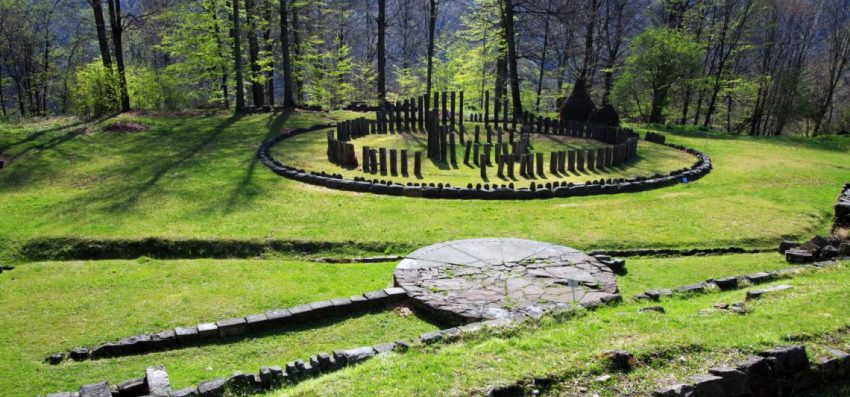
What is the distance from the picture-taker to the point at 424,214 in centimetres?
1410

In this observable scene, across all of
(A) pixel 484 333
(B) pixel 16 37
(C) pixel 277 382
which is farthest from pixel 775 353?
(B) pixel 16 37

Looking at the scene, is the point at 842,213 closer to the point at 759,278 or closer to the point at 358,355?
the point at 759,278

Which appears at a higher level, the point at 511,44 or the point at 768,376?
the point at 511,44

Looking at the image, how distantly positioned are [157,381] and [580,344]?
481 centimetres

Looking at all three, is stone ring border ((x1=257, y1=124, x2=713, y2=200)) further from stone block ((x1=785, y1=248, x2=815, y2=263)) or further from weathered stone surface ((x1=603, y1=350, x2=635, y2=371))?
weathered stone surface ((x1=603, y1=350, x2=635, y2=371))

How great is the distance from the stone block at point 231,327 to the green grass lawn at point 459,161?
9686 mm

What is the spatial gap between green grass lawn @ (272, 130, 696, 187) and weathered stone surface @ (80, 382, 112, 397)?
38.9 feet

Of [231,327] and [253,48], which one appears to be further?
[253,48]

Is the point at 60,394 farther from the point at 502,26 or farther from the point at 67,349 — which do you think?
the point at 502,26

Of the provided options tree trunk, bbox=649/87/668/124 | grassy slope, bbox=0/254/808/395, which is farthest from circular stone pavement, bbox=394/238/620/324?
tree trunk, bbox=649/87/668/124

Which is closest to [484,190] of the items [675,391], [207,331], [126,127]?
[207,331]

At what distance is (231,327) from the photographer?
8086 mm

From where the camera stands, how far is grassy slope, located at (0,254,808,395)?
7.37 metres

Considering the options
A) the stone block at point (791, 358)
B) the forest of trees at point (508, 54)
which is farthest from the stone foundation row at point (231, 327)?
the forest of trees at point (508, 54)
